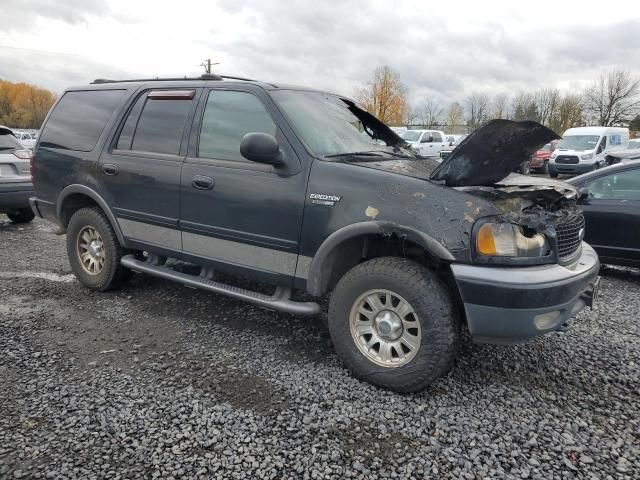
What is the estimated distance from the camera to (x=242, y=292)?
3645mm

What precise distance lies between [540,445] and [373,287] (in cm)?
126

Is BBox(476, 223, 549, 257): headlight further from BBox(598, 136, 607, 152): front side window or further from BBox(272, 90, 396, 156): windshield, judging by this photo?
BBox(598, 136, 607, 152): front side window

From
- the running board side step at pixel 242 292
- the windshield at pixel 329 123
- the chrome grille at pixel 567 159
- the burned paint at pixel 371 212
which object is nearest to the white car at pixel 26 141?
the running board side step at pixel 242 292

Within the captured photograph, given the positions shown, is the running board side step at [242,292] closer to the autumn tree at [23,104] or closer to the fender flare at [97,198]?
the fender flare at [97,198]

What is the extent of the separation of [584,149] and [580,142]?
715 mm

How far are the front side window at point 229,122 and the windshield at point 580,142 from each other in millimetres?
20711

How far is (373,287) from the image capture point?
9.87 ft

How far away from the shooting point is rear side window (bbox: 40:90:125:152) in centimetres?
453

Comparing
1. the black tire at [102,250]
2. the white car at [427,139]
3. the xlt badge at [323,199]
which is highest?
the white car at [427,139]

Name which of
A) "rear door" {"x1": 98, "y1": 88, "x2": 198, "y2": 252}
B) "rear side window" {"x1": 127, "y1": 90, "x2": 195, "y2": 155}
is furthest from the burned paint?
"rear side window" {"x1": 127, "y1": 90, "x2": 195, "y2": 155}

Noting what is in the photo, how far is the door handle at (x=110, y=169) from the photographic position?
428cm

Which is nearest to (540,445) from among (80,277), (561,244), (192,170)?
(561,244)

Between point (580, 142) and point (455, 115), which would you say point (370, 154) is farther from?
point (455, 115)

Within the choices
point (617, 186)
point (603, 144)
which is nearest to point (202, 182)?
point (617, 186)
